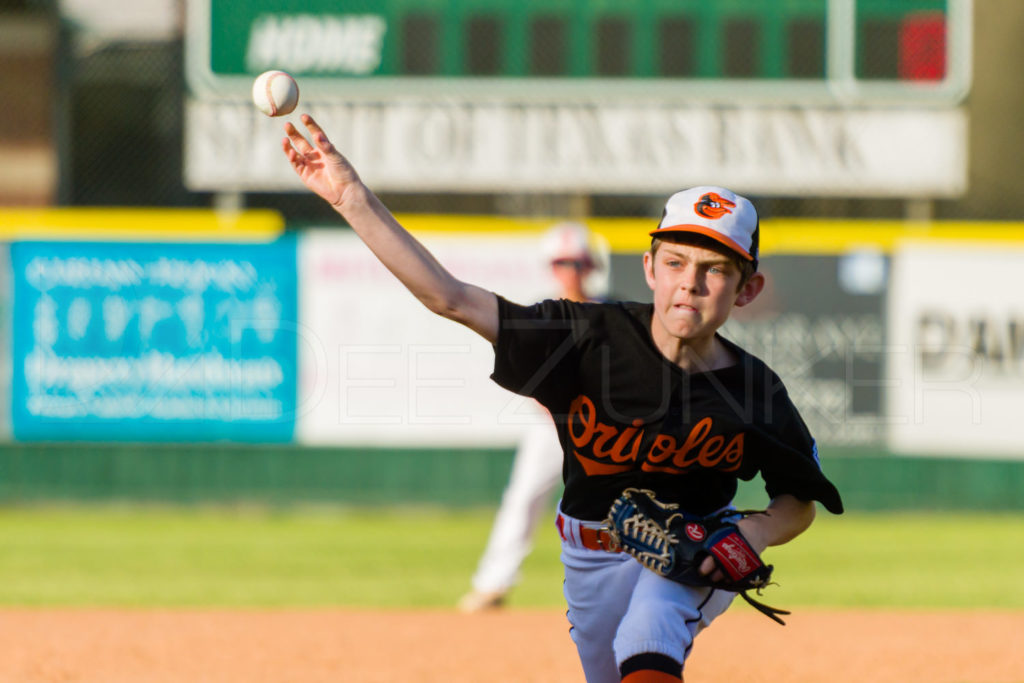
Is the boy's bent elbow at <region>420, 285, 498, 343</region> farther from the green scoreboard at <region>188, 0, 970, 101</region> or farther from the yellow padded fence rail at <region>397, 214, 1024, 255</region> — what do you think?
the green scoreboard at <region>188, 0, 970, 101</region>

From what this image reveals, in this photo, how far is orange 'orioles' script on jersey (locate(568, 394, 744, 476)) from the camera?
3.03 meters

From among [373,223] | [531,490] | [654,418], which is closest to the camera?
[373,223]

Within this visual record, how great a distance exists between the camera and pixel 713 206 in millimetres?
2953

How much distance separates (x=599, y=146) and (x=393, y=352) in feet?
6.97

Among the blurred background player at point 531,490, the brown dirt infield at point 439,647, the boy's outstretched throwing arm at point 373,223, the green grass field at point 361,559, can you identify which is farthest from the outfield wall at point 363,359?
the boy's outstretched throwing arm at point 373,223

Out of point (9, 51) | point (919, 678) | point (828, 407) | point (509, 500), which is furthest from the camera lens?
point (9, 51)

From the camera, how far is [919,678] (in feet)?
16.4

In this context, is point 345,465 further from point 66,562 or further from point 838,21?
point 838,21

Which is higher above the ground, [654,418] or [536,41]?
[536,41]

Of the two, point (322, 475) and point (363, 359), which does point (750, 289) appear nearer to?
point (363, 359)

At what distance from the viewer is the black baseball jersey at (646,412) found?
3025 millimetres

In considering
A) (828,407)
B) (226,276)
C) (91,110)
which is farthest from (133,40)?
(828,407)

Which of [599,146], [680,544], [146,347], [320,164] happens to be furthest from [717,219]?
[146,347]

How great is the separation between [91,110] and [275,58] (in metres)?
2.03
